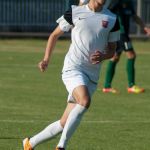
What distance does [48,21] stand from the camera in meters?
32.9

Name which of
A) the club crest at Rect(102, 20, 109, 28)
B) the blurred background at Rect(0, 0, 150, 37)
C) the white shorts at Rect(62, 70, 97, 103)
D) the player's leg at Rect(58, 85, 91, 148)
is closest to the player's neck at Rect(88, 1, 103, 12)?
the club crest at Rect(102, 20, 109, 28)

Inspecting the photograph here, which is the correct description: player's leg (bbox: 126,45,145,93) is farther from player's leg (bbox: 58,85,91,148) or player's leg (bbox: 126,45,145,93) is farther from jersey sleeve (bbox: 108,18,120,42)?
player's leg (bbox: 58,85,91,148)

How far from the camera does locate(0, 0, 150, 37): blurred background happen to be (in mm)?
32625

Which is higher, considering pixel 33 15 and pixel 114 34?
pixel 114 34

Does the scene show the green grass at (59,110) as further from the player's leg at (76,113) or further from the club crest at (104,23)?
the club crest at (104,23)

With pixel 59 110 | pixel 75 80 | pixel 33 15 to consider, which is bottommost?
pixel 33 15

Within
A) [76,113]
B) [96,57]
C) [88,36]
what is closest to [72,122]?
[76,113]

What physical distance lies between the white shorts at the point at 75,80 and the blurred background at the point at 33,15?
23.0 metres

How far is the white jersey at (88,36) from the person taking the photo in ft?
30.9

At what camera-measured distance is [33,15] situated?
108 ft

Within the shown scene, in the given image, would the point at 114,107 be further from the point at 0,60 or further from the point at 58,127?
the point at 0,60

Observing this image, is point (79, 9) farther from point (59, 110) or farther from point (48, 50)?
point (59, 110)

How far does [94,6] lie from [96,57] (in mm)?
599

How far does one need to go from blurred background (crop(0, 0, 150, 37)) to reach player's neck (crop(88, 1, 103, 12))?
75.2ft
